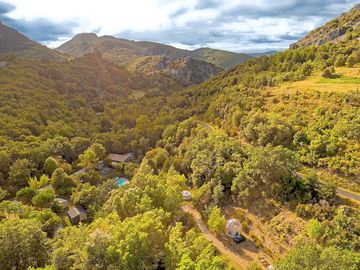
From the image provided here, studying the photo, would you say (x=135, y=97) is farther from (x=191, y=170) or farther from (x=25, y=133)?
(x=191, y=170)

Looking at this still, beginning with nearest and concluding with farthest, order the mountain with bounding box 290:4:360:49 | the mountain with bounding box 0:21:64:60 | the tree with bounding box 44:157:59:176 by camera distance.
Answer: the tree with bounding box 44:157:59:176, the mountain with bounding box 290:4:360:49, the mountain with bounding box 0:21:64:60

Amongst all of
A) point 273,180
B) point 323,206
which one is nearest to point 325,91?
point 273,180

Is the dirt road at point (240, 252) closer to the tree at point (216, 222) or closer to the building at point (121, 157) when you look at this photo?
the tree at point (216, 222)

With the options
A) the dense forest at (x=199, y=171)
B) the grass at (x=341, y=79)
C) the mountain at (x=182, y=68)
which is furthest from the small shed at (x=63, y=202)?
the mountain at (x=182, y=68)

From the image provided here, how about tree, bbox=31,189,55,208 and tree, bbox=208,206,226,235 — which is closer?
tree, bbox=208,206,226,235

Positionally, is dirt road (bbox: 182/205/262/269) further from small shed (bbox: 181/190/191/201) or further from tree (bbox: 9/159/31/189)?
tree (bbox: 9/159/31/189)

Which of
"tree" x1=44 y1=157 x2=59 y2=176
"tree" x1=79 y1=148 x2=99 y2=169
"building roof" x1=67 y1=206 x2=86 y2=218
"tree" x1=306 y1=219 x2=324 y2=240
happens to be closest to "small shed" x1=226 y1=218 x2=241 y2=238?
"tree" x1=306 y1=219 x2=324 y2=240

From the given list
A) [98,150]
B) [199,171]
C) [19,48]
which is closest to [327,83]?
[199,171]
